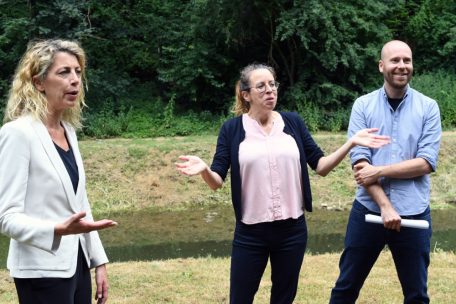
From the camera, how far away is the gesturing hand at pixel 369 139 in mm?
3619

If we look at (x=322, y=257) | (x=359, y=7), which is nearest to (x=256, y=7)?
(x=359, y=7)

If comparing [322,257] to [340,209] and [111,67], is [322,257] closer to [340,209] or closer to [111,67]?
[340,209]

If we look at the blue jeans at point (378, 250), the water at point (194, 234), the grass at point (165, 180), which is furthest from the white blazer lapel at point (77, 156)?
the grass at point (165, 180)

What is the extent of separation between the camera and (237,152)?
3732mm

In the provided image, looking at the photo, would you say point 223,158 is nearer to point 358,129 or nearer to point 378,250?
point 358,129

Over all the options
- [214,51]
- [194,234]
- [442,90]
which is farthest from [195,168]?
[442,90]

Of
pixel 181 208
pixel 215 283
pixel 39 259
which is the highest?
pixel 39 259

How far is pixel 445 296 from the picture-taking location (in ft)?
16.4

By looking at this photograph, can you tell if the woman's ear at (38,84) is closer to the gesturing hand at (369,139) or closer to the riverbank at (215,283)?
the gesturing hand at (369,139)

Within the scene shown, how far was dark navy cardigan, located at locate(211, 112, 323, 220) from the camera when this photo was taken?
373 cm

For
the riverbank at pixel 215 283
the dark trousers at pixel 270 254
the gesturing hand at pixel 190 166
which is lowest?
the riverbank at pixel 215 283

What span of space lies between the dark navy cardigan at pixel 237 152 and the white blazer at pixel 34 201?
1.19 m

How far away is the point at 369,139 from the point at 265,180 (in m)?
0.63

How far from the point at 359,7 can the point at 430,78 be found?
2682 millimetres
